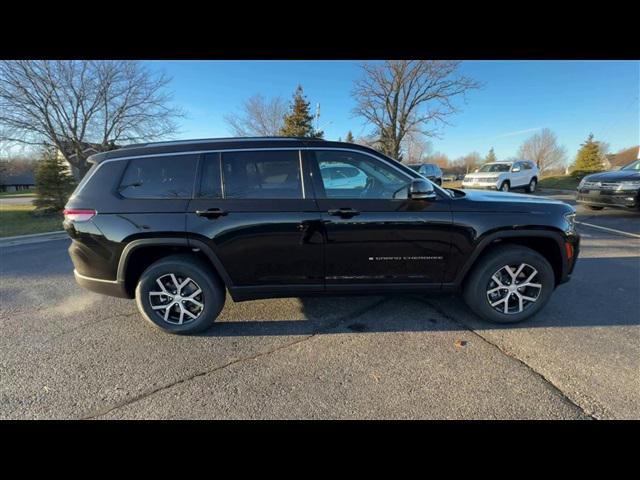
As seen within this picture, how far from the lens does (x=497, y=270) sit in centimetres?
302

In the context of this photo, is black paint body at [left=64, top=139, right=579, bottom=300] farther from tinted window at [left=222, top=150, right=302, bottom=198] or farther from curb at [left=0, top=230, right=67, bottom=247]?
curb at [left=0, top=230, right=67, bottom=247]

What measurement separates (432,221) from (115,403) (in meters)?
3.07

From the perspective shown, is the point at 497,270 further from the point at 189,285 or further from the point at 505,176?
the point at 505,176

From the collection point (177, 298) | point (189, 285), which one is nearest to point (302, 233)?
point (189, 285)

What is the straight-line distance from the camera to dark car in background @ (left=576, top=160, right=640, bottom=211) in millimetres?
7824

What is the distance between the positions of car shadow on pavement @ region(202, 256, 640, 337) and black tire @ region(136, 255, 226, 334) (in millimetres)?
198

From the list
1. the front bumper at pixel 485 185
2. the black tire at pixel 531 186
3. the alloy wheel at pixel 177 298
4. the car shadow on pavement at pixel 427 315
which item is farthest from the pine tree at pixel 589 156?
the alloy wheel at pixel 177 298

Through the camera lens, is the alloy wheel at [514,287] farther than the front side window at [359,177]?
Yes

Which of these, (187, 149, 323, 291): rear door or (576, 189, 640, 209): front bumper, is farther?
(576, 189, 640, 209): front bumper

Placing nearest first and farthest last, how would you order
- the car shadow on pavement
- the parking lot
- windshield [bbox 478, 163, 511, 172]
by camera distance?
the parking lot, the car shadow on pavement, windshield [bbox 478, 163, 511, 172]

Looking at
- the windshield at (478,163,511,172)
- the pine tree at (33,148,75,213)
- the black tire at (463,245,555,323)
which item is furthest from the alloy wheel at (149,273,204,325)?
the windshield at (478,163,511,172)

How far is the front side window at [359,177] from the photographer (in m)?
2.92

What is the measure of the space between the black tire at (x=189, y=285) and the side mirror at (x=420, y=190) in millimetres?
2153

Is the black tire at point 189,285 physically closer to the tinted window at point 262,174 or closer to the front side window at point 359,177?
the tinted window at point 262,174
